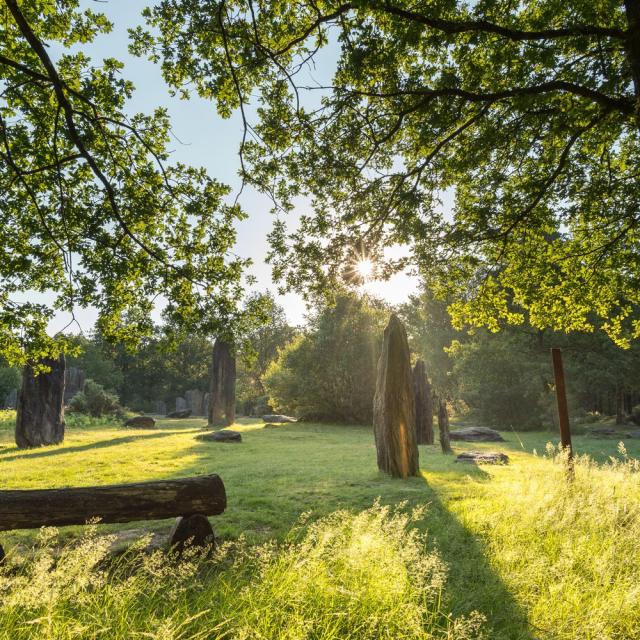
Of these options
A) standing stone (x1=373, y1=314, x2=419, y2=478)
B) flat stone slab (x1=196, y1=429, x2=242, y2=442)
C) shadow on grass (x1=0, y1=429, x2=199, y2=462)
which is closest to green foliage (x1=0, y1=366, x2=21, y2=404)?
shadow on grass (x1=0, y1=429, x2=199, y2=462)

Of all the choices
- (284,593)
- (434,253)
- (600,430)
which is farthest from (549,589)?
(600,430)

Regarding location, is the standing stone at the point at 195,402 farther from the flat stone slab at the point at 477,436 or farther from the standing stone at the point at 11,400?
the flat stone slab at the point at 477,436

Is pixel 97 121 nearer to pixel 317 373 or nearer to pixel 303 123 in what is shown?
pixel 303 123

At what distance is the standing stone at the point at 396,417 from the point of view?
33.6 feet

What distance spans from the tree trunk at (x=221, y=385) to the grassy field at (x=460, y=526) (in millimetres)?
13538

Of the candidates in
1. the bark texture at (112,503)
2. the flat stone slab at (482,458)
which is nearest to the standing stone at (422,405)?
the flat stone slab at (482,458)

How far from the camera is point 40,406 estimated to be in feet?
51.4

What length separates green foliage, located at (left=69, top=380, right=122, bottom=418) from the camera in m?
30.0

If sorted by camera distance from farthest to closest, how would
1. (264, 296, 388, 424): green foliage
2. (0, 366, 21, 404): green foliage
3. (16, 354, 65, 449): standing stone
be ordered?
(0, 366, 21, 404): green foliage → (264, 296, 388, 424): green foliage → (16, 354, 65, 449): standing stone

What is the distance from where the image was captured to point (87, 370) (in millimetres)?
47594

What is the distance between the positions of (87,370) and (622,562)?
5237 cm

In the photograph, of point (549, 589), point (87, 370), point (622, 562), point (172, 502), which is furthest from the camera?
point (87, 370)

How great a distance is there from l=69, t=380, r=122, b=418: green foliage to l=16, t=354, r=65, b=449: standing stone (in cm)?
1459

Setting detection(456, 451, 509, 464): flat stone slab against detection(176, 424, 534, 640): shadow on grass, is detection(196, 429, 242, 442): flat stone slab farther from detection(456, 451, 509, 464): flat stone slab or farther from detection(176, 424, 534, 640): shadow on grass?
detection(456, 451, 509, 464): flat stone slab
